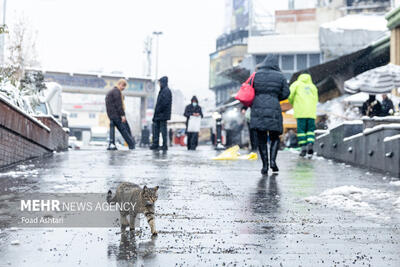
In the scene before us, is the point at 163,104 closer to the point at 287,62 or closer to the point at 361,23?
the point at 361,23

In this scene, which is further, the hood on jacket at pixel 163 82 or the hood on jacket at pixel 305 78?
the hood on jacket at pixel 163 82

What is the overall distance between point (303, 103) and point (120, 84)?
5303 millimetres

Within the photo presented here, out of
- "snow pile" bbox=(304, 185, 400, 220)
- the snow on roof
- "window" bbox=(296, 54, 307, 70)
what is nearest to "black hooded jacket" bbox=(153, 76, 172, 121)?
"snow pile" bbox=(304, 185, 400, 220)

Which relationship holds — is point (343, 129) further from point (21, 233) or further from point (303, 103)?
point (21, 233)

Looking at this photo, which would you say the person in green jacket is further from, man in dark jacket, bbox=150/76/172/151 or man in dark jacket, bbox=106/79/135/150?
man in dark jacket, bbox=106/79/135/150

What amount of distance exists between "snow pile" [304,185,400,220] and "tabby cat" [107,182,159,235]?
2.25 meters

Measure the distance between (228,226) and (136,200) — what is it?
1.13 metres

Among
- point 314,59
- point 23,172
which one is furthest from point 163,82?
point 314,59

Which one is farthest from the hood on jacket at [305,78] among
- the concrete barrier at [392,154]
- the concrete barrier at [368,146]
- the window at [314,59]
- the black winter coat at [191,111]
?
the window at [314,59]

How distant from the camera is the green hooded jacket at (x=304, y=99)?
13.1 metres

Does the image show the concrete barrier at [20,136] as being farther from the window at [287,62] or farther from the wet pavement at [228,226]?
A: the window at [287,62]

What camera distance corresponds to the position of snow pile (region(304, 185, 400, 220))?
591 cm

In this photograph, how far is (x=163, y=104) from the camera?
1714 centimetres

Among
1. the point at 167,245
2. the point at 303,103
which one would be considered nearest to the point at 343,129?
Result: the point at 303,103
